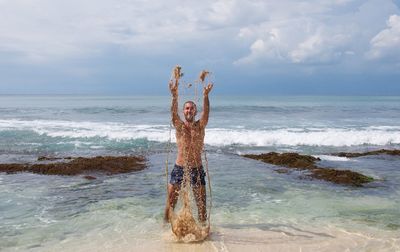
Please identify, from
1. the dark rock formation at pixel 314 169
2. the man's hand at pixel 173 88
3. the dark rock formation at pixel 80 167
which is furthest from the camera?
the dark rock formation at pixel 80 167

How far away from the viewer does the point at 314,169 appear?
13805 millimetres

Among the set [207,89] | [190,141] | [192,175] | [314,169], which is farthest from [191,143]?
[314,169]

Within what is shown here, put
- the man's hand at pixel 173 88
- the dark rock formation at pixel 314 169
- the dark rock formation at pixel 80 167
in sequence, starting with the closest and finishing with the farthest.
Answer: the man's hand at pixel 173 88 < the dark rock formation at pixel 314 169 < the dark rock formation at pixel 80 167

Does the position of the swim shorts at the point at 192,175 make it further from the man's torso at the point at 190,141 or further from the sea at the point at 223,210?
the sea at the point at 223,210

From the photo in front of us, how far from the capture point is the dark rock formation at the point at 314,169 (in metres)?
11.9

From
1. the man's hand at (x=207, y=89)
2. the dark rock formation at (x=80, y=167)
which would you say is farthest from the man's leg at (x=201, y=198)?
the dark rock formation at (x=80, y=167)

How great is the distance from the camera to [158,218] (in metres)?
8.31

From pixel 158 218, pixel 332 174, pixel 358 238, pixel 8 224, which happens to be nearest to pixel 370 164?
pixel 332 174

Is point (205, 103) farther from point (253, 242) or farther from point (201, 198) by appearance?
point (253, 242)

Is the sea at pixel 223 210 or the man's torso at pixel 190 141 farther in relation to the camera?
the man's torso at pixel 190 141

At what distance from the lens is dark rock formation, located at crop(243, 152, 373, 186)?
11.9 meters

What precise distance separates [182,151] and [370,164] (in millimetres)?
10401

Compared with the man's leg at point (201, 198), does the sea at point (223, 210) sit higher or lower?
lower

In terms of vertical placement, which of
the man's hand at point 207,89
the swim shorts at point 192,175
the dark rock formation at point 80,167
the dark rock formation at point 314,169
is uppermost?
the man's hand at point 207,89
